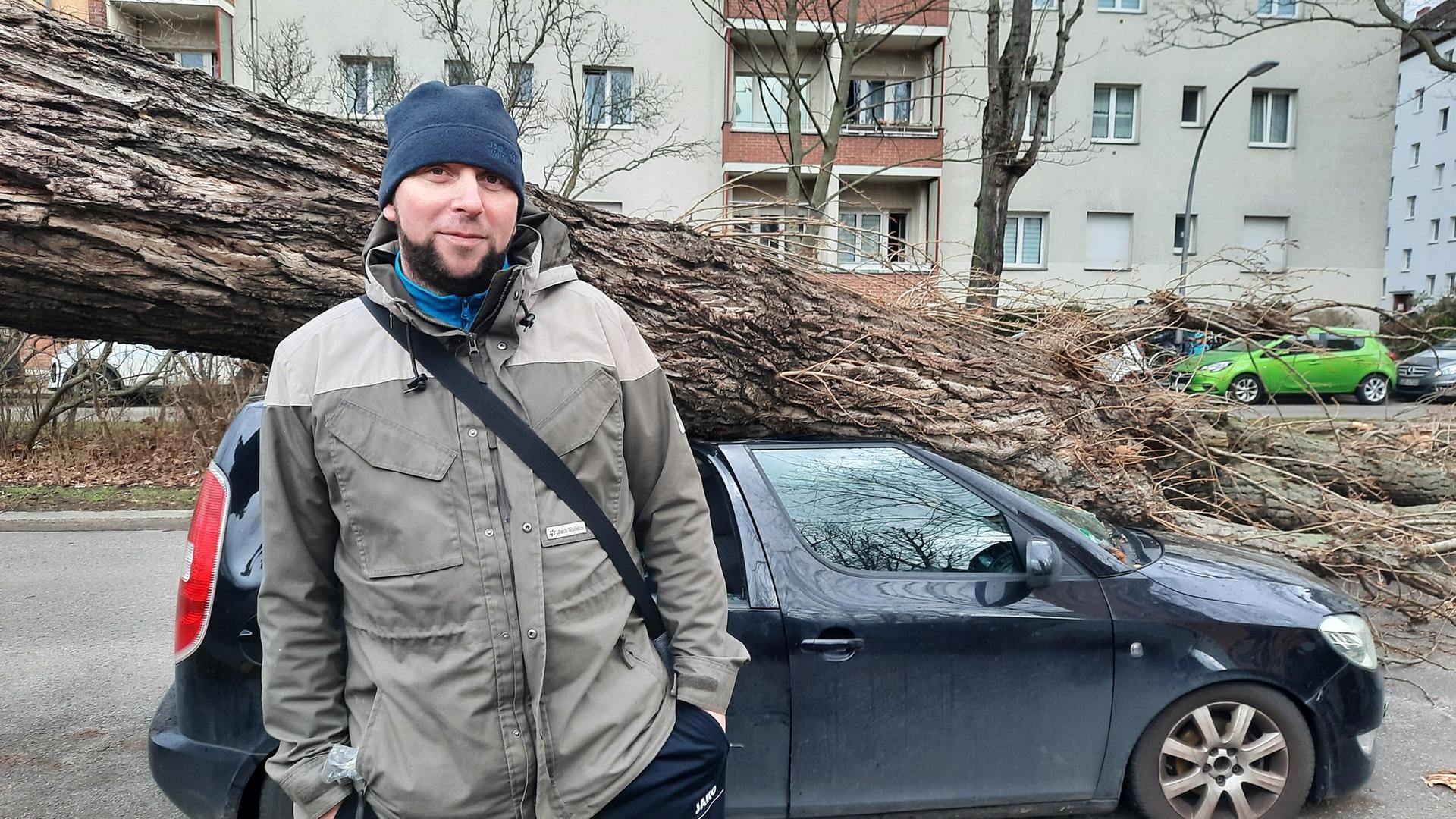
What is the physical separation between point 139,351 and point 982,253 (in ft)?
33.3

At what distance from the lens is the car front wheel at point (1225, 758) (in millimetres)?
2928

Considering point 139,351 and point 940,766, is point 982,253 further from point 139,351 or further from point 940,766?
point 139,351

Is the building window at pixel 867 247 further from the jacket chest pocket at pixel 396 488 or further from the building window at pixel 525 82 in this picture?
the building window at pixel 525 82

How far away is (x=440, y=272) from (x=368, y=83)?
64.7 feet

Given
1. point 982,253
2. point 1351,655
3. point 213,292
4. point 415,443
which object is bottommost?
point 1351,655

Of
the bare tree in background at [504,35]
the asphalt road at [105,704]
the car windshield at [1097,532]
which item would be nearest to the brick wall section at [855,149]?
the bare tree in background at [504,35]

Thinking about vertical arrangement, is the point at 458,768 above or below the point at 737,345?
below

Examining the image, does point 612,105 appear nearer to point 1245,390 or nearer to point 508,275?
point 1245,390

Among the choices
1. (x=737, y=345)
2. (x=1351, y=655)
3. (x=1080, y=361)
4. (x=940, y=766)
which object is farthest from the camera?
(x=1080, y=361)

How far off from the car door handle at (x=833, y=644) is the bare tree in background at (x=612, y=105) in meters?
17.9

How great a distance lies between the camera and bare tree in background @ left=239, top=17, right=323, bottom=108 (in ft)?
49.7

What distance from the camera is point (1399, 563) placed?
4.27 meters

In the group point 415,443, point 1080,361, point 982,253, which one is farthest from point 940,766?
point 982,253

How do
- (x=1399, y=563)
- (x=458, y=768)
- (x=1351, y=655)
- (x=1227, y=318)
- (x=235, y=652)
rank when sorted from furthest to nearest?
(x=1227, y=318) → (x=1399, y=563) → (x=1351, y=655) → (x=235, y=652) → (x=458, y=768)
